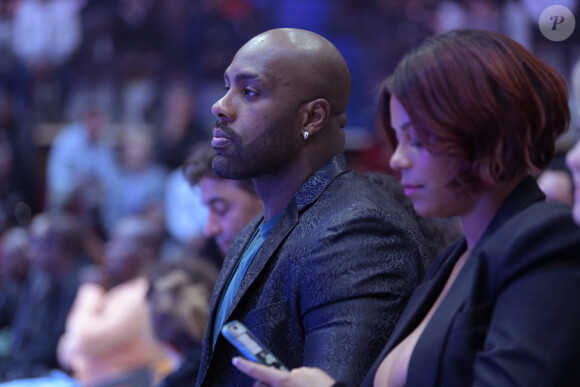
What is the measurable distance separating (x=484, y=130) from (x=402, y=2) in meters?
7.09

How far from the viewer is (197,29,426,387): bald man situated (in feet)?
5.87

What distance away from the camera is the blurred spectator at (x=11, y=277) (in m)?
5.84

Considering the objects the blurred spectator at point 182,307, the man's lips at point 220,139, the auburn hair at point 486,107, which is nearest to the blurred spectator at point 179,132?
the blurred spectator at point 182,307

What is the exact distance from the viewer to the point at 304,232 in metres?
1.96

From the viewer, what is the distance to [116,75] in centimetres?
858

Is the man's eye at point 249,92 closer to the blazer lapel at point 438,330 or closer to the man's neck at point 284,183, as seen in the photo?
the man's neck at point 284,183

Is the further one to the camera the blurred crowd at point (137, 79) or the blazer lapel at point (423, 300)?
the blurred crowd at point (137, 79)

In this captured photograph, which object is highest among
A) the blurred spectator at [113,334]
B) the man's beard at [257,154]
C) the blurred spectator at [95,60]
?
the man's beard at [257,154]

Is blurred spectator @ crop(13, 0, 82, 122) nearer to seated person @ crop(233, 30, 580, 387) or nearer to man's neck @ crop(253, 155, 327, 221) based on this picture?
man's neck @ crop(253, 155, 327, 221)

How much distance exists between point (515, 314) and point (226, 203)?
5.35 ft

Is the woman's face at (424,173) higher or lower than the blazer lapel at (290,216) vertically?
higher

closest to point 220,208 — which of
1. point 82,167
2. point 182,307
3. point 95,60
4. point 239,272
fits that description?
point 182,307

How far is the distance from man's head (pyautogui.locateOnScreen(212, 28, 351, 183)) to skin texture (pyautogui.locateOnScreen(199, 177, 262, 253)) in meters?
0.75

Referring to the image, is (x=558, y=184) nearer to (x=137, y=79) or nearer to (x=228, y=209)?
(x=228, y=209)
